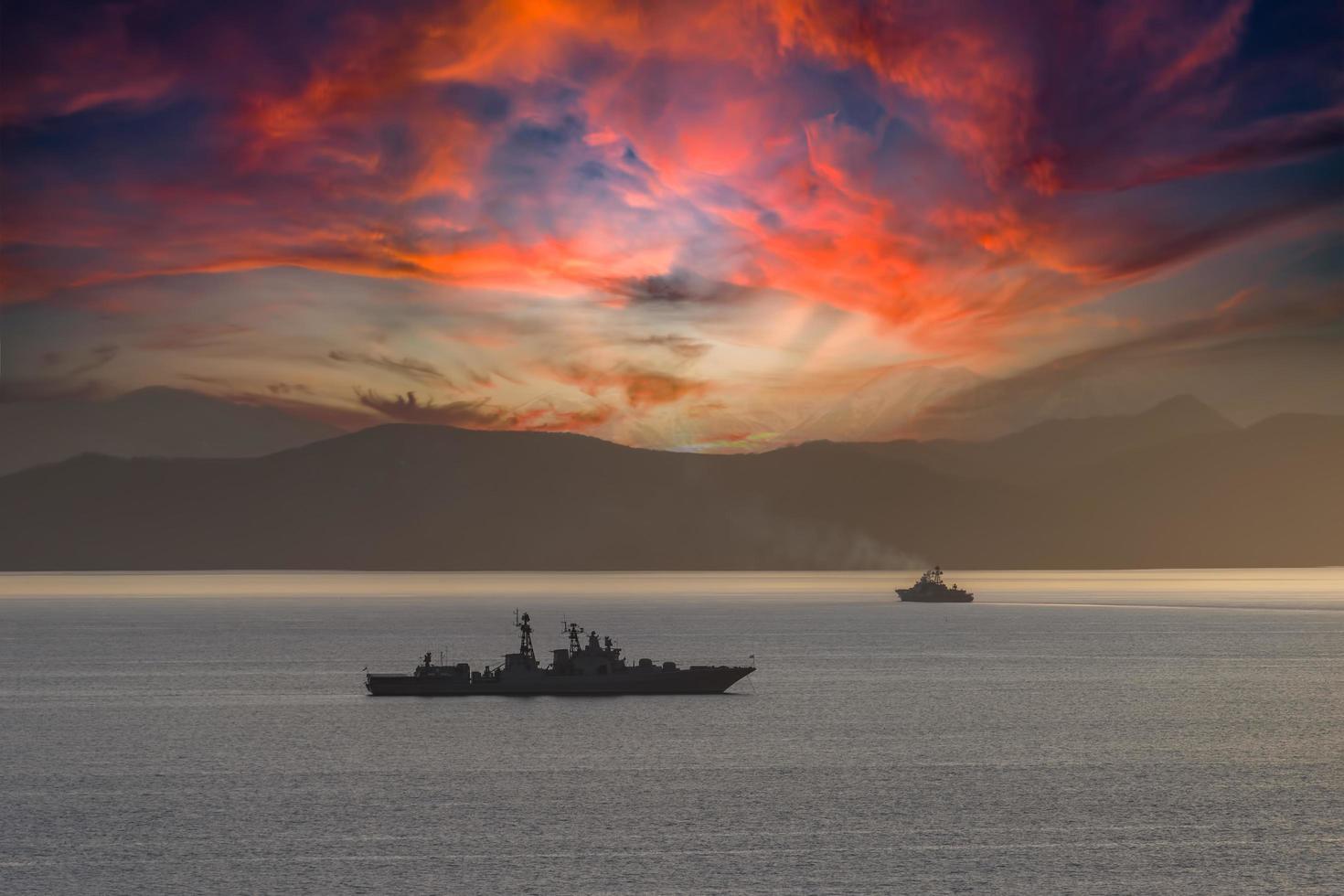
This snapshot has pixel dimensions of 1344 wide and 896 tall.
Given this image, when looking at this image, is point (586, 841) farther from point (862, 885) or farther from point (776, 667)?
point (776, 667)

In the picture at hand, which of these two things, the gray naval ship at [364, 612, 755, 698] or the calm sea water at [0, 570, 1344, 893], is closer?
the calm sea water at [0, 570, 1344, 893]

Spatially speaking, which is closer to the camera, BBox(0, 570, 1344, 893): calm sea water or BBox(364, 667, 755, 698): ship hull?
BBox(0, 570, 1344, 893): calm sea water

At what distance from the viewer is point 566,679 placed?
151m

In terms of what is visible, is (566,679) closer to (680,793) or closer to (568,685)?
(568,685)

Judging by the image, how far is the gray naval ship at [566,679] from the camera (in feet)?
495

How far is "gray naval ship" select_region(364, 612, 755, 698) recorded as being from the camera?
151m

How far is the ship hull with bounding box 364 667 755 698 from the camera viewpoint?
495ft

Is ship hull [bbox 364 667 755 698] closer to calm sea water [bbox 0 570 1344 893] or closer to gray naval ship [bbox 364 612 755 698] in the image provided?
gray naval ship [bbox 364 612 755 698]

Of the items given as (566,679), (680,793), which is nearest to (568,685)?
(566,679)

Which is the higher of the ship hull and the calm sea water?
the ship hull

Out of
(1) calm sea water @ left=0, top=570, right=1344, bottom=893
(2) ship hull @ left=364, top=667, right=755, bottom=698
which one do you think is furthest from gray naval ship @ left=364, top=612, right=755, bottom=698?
(1) calm sea water @ left=0, top=570, right=1344, bottom=893

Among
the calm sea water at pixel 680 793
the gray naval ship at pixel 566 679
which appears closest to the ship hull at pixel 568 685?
the gray naval ship at pixel 566 679

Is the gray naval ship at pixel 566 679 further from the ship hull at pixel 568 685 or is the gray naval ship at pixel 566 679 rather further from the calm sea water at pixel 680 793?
the calm sea water at pixel 680 793

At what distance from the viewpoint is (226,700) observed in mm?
145875
